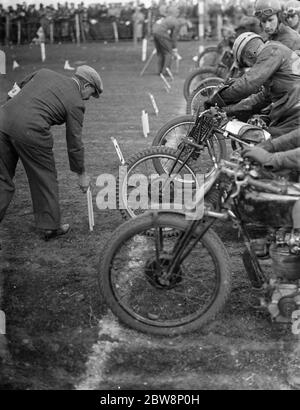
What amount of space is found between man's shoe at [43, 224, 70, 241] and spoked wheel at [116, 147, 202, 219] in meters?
0.58

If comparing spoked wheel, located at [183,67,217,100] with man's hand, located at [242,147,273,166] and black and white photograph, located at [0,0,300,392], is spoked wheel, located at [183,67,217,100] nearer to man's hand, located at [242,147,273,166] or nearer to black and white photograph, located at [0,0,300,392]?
black and white photograph, located at [0,0,300,392]

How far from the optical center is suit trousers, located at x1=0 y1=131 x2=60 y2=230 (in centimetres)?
568

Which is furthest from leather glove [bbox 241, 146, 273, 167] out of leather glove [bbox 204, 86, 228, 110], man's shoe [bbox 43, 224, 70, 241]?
man's shoe [bbox 43, 224, 70, 241]

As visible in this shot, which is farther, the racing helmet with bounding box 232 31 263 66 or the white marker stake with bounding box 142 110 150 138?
the white marker stake with bounding box 142 110 150 138

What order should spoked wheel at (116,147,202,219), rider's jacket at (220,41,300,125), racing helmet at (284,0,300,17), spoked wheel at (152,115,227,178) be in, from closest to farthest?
rider's jacket at (220,41,300,125) < spoked wheel at (116,147,202,219) < spoked wheel at (152,115,227,178) < racing helmet at (284,0,300,17)

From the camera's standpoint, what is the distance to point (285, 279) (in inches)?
166

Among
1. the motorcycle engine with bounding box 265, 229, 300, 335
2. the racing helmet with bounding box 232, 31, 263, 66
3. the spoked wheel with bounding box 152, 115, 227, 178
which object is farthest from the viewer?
the spoked wheel with bounding box 152, 115, 227, 178

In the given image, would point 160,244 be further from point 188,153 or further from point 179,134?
point 179,134

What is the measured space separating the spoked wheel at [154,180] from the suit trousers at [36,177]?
2.15 ft

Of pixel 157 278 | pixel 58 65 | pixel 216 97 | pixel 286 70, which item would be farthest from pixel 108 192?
pixel 58 65

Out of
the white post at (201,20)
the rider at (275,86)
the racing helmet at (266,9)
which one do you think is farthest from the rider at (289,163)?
the white post at (201,20)

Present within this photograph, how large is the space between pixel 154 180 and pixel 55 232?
1096 millimetres

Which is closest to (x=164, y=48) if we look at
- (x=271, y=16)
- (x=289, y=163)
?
(x=271, y=16)

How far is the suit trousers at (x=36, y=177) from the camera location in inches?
223
